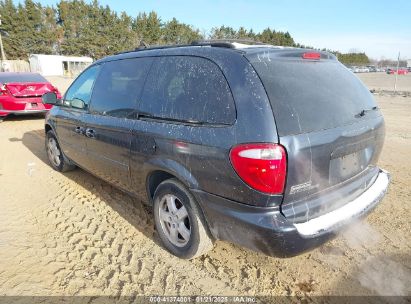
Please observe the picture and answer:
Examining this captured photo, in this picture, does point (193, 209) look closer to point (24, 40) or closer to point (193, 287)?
point (193, 287)

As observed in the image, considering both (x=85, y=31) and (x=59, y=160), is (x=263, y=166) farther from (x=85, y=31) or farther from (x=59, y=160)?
(x=85, y=31)

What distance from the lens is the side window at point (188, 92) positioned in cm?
243

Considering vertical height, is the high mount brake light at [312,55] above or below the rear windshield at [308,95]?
above

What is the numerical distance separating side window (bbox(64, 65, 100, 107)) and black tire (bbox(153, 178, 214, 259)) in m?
1.79

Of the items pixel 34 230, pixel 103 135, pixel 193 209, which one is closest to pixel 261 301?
pixel 193 209

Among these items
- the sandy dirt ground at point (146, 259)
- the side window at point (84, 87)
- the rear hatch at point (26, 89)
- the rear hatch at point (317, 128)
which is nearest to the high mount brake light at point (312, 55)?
the rear hatch at point (317, 128)

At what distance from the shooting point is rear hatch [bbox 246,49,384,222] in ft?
7.36

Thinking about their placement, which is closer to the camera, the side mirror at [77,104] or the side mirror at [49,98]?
the side mirror at [77,104]

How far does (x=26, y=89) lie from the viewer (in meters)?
9.22

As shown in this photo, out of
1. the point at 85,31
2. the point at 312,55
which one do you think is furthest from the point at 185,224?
the point at 85,31

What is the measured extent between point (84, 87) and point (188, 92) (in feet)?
7.26

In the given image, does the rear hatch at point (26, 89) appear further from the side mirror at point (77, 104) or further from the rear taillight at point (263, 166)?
the rear taillight at point (263, 166)

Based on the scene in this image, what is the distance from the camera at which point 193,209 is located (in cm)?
271

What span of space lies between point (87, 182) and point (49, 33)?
65.0m
